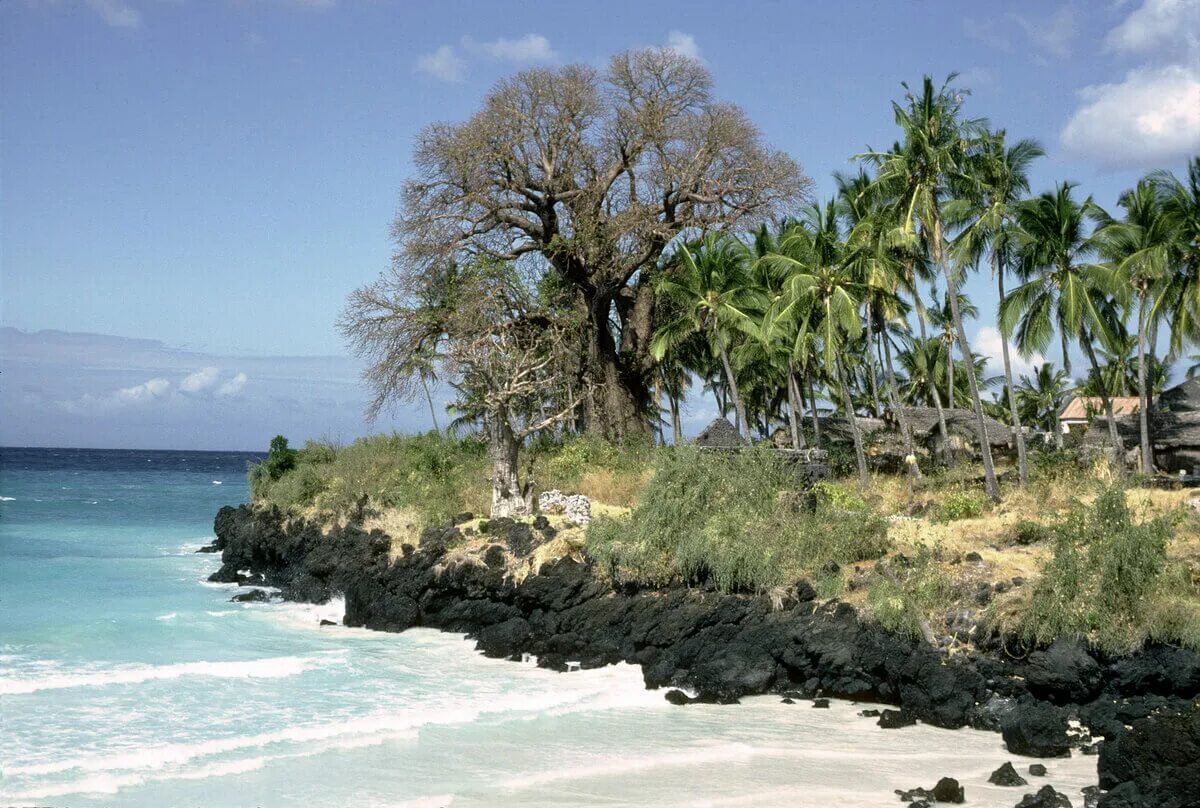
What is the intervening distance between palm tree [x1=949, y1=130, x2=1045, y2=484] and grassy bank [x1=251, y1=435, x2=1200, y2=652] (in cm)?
488

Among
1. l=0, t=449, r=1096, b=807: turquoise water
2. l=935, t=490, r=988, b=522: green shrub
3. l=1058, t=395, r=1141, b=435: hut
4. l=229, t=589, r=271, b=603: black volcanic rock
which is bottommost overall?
l=0, t=449, r=1096, b=807: turquoise water

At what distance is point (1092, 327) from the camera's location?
29422 mm

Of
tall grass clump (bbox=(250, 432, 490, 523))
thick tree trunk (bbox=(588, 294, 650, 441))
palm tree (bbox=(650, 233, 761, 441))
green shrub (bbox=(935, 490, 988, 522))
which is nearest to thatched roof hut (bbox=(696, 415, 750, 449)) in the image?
palm tree (bbox=(650, 233, 761, 441))

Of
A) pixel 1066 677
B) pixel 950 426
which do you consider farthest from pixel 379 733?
pixel 950 426

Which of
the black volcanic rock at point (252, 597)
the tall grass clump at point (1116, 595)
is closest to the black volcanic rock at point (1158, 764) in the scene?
the tall grass clump at point (1116, 595)

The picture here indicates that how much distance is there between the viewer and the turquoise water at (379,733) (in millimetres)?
12383

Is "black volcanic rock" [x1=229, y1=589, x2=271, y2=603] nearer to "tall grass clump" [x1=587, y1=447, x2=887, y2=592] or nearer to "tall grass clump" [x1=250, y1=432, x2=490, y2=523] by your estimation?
"tall grass clump" [x1=250, y1=432, x2=490, y2=523]

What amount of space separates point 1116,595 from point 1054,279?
575 inches

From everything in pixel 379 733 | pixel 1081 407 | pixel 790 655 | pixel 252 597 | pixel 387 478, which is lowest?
pixel 379 733

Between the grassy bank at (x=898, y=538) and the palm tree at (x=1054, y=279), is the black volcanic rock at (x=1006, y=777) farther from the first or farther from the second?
the palm tree at (x=1054, y=279)

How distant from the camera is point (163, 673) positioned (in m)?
18.2

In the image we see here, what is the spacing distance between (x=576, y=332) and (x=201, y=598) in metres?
13.6

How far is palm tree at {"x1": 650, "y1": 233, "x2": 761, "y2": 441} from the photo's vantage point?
31.5 m

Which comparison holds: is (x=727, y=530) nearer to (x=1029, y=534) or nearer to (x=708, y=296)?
(x=1029, y=534)
